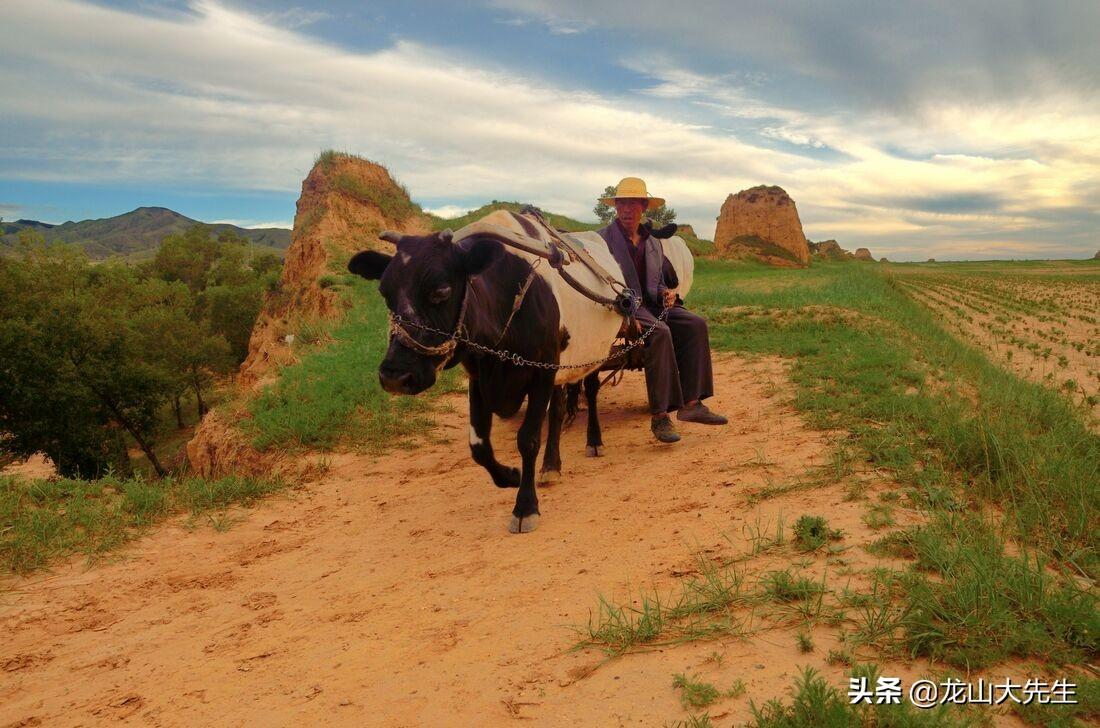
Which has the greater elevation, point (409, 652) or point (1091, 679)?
point (1091, 679)

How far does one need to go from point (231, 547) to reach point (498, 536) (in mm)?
1932

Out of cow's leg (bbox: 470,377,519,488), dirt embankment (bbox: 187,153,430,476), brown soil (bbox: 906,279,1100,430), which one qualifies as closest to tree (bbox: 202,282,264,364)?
dirt embankment (bbox: 187,153,430,476)

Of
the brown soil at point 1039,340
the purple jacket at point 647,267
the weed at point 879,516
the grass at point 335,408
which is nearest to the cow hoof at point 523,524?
the weed at point 879,516

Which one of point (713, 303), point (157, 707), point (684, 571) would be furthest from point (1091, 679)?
point (713, 303)

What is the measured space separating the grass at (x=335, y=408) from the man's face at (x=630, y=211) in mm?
3128

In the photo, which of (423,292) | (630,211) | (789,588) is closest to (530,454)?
(423,292)

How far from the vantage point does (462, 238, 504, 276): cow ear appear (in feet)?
13.1

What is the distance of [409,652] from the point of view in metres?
3.16

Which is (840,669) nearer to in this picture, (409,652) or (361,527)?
(409,652)

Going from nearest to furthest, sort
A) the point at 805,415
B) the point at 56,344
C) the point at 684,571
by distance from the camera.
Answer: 1. the point at 684,571
2. the point at 805,415
3. the point at 56,344

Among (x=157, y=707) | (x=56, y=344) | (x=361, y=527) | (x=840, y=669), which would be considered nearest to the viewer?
(x=840, y=669)

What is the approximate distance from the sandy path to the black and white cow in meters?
0.61

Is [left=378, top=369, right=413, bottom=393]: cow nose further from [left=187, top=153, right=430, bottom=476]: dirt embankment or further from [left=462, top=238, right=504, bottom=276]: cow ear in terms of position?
[left=187, top=153, right=430, bottom=476]: dirt embankment

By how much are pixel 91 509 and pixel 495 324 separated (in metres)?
3.43
